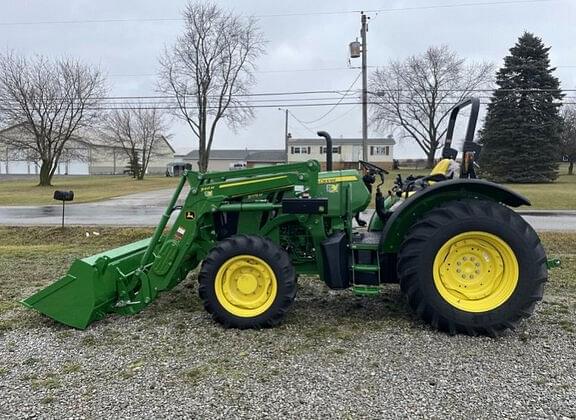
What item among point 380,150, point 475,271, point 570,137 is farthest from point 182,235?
point 380,150

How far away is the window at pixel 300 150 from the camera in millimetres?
74625

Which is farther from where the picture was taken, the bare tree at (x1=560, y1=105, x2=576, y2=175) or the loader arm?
the bare tree at (x1=560, y1=105, x2=576, y2=175)

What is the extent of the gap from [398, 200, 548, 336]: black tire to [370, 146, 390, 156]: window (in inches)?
2789

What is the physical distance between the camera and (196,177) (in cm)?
462

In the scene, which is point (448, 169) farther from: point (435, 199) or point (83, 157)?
point (83, 157)

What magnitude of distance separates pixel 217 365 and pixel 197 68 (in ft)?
133

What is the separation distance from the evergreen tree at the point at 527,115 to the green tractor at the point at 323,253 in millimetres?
34572

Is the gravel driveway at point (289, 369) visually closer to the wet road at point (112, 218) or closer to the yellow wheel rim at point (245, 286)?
the yellow wheel rim at point (245, 286)

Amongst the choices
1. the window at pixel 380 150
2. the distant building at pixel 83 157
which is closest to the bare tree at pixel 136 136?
the distant building at pixel 83 157

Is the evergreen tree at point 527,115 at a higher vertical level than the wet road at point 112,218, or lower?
higher

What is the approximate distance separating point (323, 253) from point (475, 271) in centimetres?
135

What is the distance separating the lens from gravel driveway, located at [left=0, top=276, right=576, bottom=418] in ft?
9.89

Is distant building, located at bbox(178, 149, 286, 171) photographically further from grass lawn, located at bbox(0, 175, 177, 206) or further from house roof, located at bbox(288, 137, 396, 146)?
grass lawn, located at bbox(0, 175, 177, 206)

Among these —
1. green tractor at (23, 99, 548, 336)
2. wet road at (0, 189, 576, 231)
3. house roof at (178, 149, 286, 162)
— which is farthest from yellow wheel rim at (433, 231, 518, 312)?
house roof at (178, 149, 286, 162)
